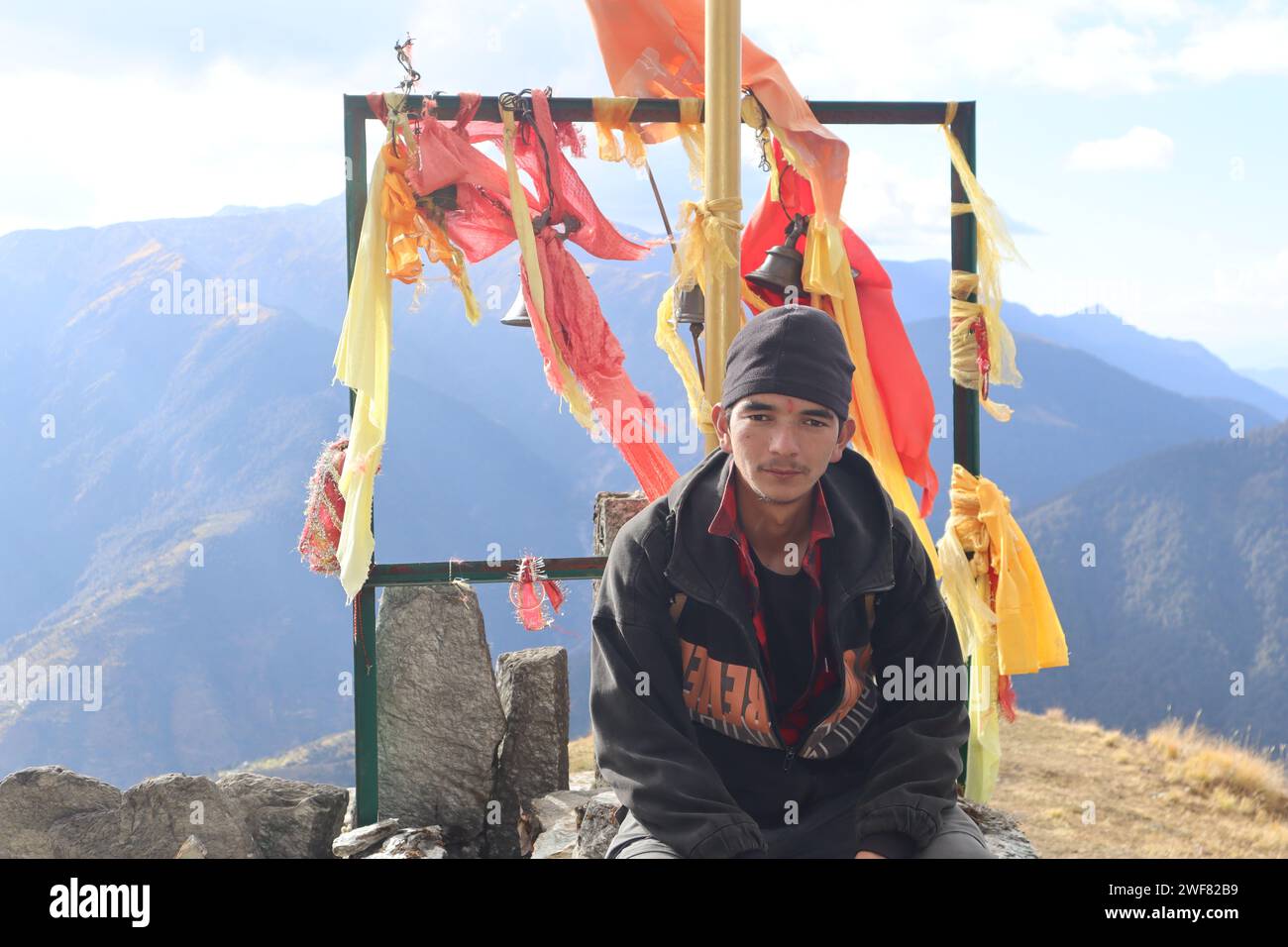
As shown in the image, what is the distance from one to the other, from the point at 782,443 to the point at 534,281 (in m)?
1.71

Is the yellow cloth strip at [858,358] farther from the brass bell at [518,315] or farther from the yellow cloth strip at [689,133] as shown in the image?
the brass bell at [518,315]

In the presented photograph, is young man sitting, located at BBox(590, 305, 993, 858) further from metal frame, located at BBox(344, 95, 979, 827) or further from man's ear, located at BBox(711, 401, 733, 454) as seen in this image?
metal frame, located at BBox(344, 95, 979, 827)

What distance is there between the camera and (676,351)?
367cm

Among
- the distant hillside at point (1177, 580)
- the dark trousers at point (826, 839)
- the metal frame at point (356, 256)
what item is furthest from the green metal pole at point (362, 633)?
the distant hillside at point (1177, 580)

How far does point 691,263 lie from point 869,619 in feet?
5.10

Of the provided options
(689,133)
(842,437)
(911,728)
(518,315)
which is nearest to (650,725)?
(911,728)

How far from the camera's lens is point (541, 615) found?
3709 mm

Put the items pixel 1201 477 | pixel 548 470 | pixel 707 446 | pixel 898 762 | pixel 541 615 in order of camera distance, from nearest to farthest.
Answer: pixel 898 762
pixel 707 446
pixel 541 615
pixel 1201 477
pixel 548 470

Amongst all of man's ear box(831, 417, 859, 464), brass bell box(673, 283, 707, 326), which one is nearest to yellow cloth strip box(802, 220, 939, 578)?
brass bell box(673, 283, 707, 326)

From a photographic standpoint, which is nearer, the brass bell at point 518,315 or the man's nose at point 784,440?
the man's nose at point 784,440

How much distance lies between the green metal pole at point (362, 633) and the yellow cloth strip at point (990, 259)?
72.9 inches

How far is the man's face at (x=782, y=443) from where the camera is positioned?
6.55ft
